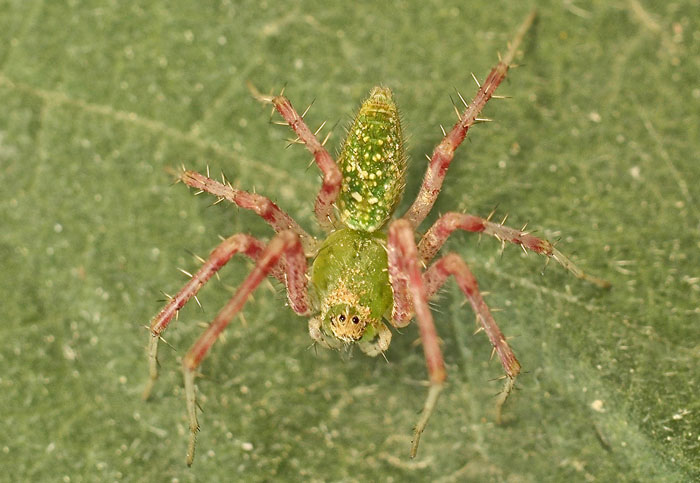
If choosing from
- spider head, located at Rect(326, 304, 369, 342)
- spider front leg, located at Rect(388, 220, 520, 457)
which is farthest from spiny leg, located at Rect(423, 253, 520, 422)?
spider head, located at Rect(326, 304, 369, 342)

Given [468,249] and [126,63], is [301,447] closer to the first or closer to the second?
[468,249]

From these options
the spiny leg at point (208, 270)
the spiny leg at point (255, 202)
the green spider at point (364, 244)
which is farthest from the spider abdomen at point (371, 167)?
the spiny leg at point (208, 270)

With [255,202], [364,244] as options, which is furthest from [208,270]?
[364,244]

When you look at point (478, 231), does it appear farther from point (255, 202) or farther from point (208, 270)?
point (208, 270)

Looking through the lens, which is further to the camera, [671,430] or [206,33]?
[206,33]

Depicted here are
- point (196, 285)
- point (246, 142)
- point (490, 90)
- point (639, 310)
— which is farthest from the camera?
point (246, 142)

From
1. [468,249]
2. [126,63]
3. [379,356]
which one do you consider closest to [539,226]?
[468,249]
